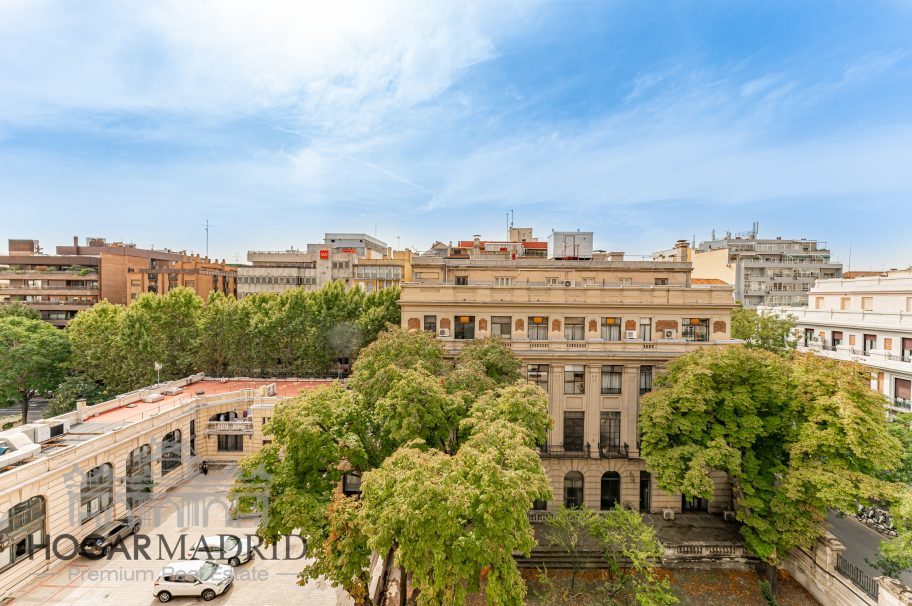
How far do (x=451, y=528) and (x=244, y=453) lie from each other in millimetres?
28339

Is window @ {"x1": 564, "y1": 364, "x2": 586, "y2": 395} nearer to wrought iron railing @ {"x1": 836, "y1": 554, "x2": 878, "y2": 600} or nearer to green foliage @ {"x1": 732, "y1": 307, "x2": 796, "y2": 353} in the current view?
wrought iron railing @ {"x1": 836, "y1": 554, "x2": 878, "y2": 600}

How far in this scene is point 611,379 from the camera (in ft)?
102

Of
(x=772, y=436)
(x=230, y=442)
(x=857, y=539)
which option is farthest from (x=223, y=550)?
(x=857, y=539)

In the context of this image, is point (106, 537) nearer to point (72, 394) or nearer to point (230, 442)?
point (230, 442)

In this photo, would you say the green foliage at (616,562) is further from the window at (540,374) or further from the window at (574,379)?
the window at (540,374)

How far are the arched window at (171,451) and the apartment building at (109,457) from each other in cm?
7

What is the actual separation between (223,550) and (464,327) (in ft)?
64.2

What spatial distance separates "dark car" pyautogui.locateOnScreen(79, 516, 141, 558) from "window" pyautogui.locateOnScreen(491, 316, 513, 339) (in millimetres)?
25174

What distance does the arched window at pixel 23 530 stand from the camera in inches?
776

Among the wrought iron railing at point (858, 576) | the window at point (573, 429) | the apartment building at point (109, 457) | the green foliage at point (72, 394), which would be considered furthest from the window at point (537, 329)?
the green foliage at point (72, 394)

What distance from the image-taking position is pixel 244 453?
3541 cm

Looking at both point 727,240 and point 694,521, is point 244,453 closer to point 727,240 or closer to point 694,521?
point 694,521

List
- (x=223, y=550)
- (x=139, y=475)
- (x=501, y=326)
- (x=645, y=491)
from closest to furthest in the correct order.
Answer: (x=223, y=550)
(x=139, y=475)
(x=645, y=491)
(x=501, y=326)

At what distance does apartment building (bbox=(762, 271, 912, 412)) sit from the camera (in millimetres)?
35906
